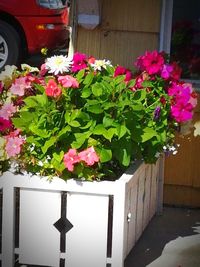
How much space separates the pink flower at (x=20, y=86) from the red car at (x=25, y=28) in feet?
17.5

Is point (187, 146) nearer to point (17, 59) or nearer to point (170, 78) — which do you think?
point (170, 78)

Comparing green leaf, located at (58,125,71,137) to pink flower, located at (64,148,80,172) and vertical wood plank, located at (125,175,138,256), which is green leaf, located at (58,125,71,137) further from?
vertical wood plank, located at (125,175,138,256)

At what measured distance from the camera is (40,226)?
3.71 m

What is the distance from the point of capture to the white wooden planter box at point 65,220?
142 inches

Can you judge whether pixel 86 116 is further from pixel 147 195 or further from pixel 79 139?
pixel 147 195

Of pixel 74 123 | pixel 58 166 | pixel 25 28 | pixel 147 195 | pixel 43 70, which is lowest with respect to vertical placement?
pixel 147 195

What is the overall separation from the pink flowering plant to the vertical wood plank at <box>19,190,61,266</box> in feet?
0.50

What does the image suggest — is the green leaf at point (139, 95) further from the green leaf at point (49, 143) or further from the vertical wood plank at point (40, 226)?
the vertical wood plank at point (40, 226)

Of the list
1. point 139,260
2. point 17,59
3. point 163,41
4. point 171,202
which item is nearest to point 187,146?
point 171,202

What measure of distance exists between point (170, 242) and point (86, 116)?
134 centimetres

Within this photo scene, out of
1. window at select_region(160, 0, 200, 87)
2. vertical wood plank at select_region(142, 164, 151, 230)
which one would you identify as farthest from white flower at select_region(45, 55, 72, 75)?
window at select_region(160, 0, 200, 87)

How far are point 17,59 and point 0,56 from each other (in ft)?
0.85

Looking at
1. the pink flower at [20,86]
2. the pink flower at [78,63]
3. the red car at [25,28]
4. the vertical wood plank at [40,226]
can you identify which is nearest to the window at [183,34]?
the pink flower at [78,63]

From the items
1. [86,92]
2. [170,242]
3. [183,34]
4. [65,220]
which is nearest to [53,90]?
[86,92]
